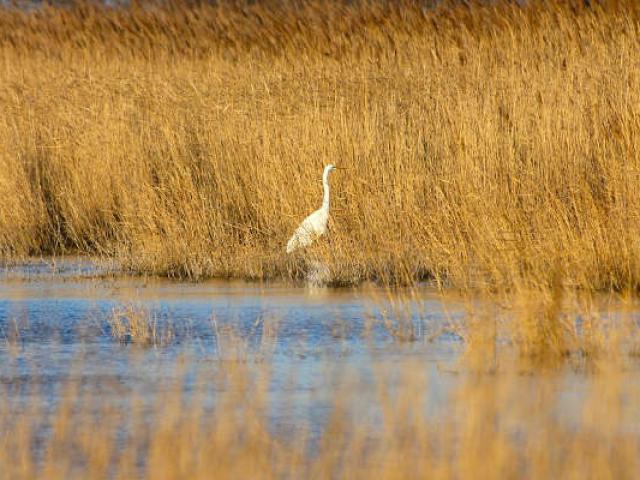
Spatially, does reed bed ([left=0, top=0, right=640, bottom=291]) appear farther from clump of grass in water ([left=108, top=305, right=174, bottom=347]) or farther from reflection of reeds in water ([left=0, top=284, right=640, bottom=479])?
clump of grass in water ([left=108, top=305, right=174, bottom=347])

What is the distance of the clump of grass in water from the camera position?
6.01 meters

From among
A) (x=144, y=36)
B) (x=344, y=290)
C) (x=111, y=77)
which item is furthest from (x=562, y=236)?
(x=144, y=36)

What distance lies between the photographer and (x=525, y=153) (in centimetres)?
957

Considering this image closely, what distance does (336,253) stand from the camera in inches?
325

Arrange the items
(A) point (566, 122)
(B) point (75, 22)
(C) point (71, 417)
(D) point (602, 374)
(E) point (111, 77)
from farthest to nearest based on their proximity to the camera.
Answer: (B) point (75, 22) < (E) point (111, 77) < (A) point (566, 122) < (D) point (602, 374) < (C) point (71, 417)

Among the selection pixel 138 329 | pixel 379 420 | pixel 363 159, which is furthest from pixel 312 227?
pixel 379 420

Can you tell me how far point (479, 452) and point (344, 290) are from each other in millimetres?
3920

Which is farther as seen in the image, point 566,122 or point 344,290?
point 566,122

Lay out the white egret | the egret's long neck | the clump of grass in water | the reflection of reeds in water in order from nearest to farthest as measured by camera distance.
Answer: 1. the reflection of reeds in water
2. the clump of grass in water
3. the white egret
4. the egret's long neck

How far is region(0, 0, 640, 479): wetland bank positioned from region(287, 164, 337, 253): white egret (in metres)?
0.08

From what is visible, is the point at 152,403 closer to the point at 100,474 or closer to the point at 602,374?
the point at 100,474

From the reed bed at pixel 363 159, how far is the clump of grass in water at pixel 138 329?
156cm

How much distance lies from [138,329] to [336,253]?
2.40 meters

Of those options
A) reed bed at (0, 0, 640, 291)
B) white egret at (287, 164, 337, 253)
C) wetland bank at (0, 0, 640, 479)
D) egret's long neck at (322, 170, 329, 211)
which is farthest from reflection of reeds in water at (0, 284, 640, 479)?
egret's long neck at (322, 170, 329, 211)
